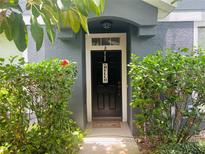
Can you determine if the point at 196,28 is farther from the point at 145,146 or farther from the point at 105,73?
the point at 145,146

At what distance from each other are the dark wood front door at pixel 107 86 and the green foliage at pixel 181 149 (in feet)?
12.6

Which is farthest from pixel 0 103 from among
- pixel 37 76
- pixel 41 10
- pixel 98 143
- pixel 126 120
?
pixel 126 120

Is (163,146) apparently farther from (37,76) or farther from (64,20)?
(64,20)

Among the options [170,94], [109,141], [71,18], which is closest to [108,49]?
[109,141]

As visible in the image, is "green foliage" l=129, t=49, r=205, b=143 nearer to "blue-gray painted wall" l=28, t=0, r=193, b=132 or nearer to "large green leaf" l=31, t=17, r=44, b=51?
"blue-gray painted wall" l=28, t=0, r=193, b=132

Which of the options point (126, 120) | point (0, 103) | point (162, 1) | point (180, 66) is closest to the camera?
point (0, 103)

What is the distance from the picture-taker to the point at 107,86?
860 cm

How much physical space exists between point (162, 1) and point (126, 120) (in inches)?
156

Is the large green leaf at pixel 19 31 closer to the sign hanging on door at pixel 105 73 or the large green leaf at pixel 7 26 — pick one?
the large green leaf at pixel 7 26

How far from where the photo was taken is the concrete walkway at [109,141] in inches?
215

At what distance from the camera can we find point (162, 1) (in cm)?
589

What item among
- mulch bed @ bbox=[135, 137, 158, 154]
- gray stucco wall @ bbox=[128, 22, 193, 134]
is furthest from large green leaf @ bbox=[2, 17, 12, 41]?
gray stucco wall @ bbox=[128, 22, 193, 134]

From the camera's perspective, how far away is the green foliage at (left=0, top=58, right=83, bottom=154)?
4.34 m

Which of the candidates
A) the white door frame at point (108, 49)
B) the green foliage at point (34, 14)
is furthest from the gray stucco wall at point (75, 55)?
the green foliage at point (34, 14)
